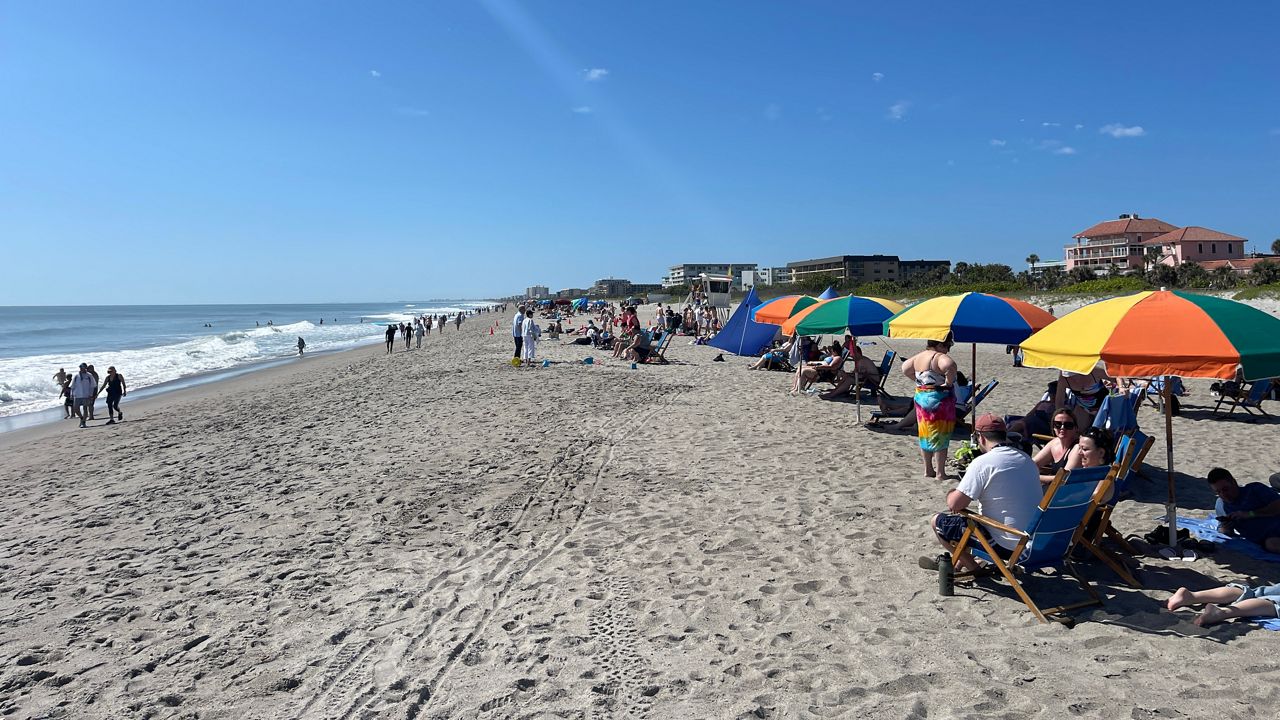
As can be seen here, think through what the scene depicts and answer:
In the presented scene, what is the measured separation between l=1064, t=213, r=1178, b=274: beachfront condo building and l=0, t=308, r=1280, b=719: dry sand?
72274 millimetres

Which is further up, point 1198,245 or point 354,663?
point 1198,245

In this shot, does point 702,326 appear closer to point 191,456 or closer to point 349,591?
point 191,456

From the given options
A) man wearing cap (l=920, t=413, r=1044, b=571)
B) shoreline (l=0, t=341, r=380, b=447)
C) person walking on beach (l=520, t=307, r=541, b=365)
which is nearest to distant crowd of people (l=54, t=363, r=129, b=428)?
shoreline (l=0, t=341, r=380, b=447)

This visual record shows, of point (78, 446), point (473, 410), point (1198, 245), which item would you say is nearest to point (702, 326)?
point (473, 410)

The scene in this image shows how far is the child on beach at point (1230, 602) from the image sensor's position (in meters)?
3.60

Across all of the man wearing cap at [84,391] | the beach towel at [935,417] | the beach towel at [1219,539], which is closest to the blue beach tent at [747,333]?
the beach towel at [935,417]

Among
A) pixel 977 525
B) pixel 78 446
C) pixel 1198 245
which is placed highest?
pixel 1198 245

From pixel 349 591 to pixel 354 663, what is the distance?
3.27ft

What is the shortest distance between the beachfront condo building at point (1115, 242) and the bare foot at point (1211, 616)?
73.6 meters

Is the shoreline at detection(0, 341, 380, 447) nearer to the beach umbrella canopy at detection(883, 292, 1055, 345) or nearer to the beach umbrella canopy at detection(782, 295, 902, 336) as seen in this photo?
the beach umbrella canopy at detection(782, 295, 902, 336)

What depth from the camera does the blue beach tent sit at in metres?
14.1

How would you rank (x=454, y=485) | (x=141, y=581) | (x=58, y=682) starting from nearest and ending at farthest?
(x=58, y=682), (x=141, y=581), (x=454, y=485)

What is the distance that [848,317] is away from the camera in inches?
321

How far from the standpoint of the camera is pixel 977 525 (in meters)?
4.02
